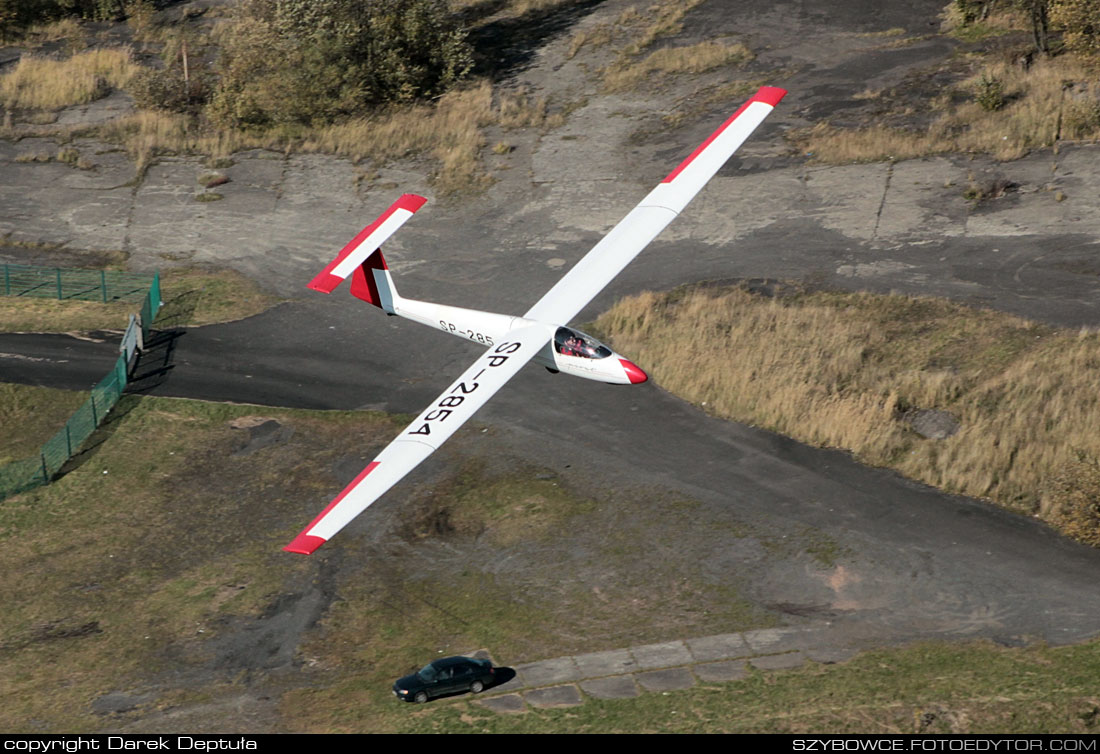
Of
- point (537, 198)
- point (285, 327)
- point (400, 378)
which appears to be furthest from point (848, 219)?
point (285, 327)

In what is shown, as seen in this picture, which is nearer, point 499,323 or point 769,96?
point 499,323

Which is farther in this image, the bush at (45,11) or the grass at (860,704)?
the bush at (45,11)

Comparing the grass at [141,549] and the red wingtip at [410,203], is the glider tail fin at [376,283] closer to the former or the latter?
the red wingtip at [410,203]

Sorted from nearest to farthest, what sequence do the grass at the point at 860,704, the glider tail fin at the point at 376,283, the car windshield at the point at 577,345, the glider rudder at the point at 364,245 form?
the grass at the point at 860,704 < the car windshield at the point at 577,345 < the glider rudder at the point at 364,245 < the glider tail fin at the point at 376,283

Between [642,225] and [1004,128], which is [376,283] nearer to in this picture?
[642,225]

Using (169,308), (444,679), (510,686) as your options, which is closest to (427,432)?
(444,679)

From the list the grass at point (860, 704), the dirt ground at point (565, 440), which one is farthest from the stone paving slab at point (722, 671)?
the dirt ground at point (565, 440)
